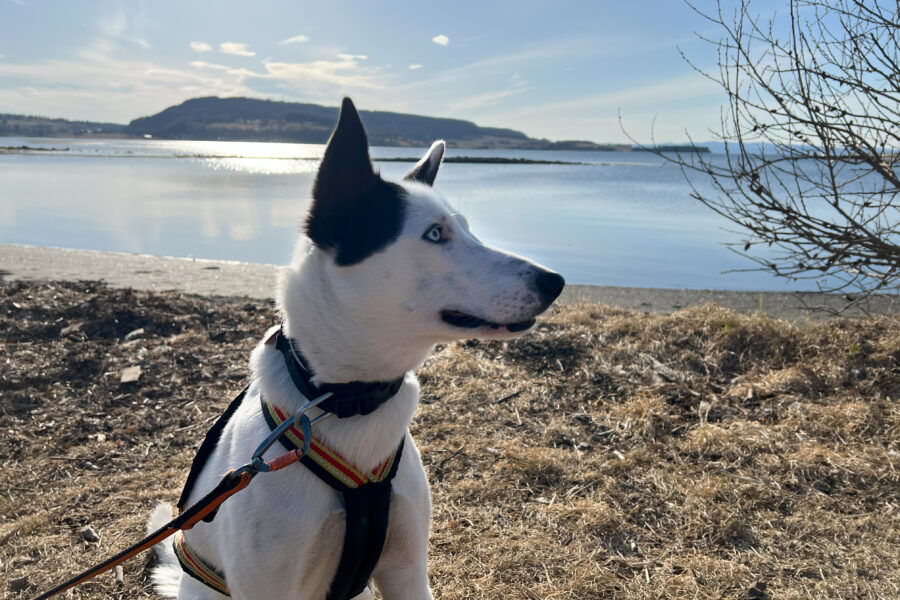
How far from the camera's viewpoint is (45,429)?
15.8 feet

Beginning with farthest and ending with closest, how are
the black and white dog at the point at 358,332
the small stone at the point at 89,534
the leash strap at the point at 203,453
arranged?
the small stone at the point at 89,534, the leash strap at the point at 203,453, the black and white dog at the point at 358,332

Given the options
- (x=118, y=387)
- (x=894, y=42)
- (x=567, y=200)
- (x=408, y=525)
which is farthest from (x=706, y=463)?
(x=567, y=200)

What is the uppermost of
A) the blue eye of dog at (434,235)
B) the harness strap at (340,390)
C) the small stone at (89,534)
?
the blue eye of dog at (434,235)

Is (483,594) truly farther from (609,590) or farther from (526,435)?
(526,435)

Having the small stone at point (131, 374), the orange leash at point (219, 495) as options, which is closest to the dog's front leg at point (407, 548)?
the orange leash at point (219, 495)

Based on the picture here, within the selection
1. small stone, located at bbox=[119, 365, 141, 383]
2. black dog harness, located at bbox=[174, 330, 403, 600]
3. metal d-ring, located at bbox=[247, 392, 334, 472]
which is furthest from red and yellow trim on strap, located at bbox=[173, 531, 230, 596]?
small stone, located at bbox=[119, 365, 141, 383]

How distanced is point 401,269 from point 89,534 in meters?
2.87

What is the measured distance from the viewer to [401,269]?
2309mm

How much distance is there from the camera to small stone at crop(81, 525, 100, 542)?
3622 millimetres

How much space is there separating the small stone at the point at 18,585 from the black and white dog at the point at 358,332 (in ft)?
5.08

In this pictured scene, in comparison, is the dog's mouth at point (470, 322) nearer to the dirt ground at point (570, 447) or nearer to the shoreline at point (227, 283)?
the dirt ground at point (570, 447)

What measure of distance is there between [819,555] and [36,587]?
4.36 metres

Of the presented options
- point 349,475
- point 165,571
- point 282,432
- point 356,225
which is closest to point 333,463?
point 349,475

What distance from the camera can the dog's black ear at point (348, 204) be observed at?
229 centimetres
